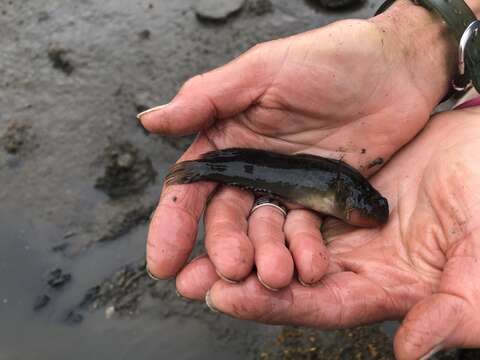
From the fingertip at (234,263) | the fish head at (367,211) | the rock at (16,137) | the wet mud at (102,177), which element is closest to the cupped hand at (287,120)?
the fingertip at (234,263)

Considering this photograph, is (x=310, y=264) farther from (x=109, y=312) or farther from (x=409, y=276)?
(x=109, y=312)

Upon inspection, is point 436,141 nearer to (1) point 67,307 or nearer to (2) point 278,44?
(2) point 278,44

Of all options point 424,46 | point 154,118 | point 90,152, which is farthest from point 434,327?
point 90,152

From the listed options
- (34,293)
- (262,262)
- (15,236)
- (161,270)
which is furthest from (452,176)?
(15,236)

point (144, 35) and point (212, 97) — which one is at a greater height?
point (212, 97)

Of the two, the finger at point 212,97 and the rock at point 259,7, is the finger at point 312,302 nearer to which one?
the finger at point 212,97

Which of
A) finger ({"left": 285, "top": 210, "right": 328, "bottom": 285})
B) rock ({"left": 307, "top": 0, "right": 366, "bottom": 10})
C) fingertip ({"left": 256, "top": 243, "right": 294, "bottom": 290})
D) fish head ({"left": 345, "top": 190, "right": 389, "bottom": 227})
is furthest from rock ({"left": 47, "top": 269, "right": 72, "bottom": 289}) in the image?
rock ({"left": 307, "top": 0, "right": 366, "bottom": 10})
